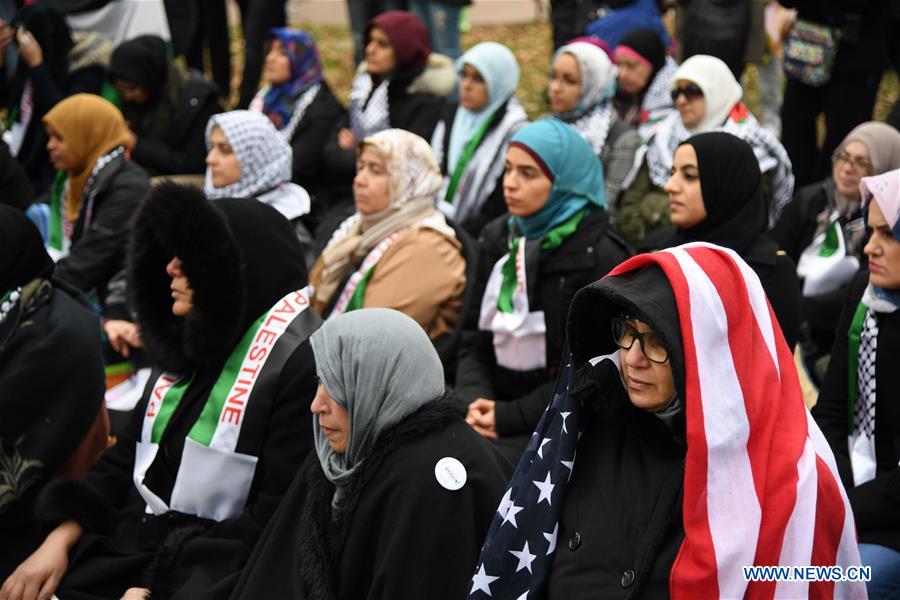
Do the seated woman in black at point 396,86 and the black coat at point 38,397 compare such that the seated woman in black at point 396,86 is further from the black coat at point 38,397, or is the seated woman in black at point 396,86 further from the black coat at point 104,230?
the black coat at point 38,397

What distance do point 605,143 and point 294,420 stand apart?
337 cm

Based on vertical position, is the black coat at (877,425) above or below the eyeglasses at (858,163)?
below

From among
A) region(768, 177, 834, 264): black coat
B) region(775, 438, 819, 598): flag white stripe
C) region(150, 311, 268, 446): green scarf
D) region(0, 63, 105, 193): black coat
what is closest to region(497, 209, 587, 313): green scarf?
region(150, 311, 268, 446): green scarf

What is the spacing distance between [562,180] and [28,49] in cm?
443

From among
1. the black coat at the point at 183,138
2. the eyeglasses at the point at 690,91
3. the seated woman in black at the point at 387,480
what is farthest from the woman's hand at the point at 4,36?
the seated woman in black at the point at 387,480

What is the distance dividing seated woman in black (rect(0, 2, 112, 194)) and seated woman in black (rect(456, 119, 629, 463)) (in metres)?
3.86

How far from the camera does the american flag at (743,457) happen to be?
2283 millimetres

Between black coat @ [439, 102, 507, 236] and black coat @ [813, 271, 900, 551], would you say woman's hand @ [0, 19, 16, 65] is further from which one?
black coat @ [813, 271, 900, 551]

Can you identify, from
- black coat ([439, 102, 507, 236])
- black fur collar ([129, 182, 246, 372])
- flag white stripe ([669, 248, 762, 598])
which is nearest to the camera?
flag white stripe ([669, 248, 762, 598])

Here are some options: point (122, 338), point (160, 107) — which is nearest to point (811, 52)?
point (160, 107)

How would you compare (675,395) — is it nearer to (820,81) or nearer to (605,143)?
(605,143)

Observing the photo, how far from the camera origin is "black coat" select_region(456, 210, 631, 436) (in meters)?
4.08

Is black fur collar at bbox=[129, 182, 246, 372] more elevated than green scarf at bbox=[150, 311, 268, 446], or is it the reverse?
black fur collar at bbox=[129, 182, 246, 372]

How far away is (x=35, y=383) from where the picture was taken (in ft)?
12.3
